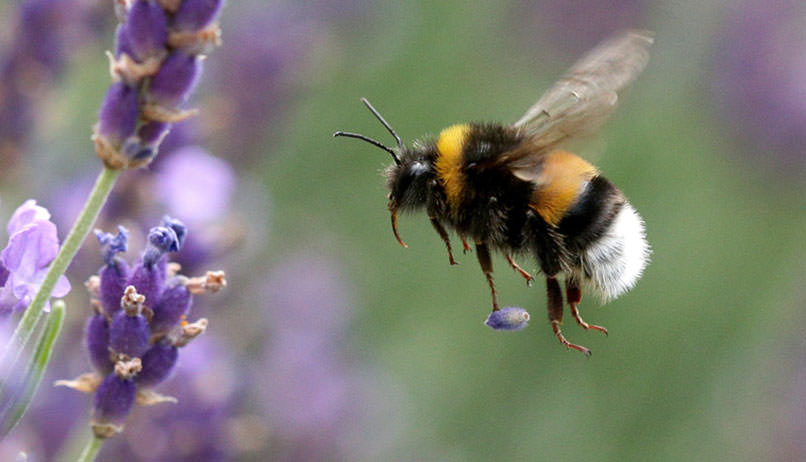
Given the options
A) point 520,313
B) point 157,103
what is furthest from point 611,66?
point 157,103

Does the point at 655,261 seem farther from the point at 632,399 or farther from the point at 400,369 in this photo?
the point at 400,369

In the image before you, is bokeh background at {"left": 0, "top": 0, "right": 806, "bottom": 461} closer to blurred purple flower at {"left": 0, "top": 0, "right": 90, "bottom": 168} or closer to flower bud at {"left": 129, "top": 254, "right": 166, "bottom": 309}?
blurred purple flower at {"left": 0, "top": 0, "right": 90, "bottom": 168}

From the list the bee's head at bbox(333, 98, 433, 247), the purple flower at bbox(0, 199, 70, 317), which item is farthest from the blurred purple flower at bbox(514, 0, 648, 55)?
the purple flower at bbox(0, 199, 70, 317)

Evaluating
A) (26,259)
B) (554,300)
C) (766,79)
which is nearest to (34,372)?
(26,259)

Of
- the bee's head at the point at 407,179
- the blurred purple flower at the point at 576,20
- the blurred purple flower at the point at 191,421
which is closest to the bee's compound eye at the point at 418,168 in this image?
the bee's head at the point at 407,179

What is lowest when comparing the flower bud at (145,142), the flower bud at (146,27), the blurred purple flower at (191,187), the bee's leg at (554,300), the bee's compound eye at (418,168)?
the blurred purple flower at (191,187)

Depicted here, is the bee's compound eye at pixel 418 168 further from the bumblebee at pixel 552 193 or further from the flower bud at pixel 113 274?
the flower bud at pixel 113 274
